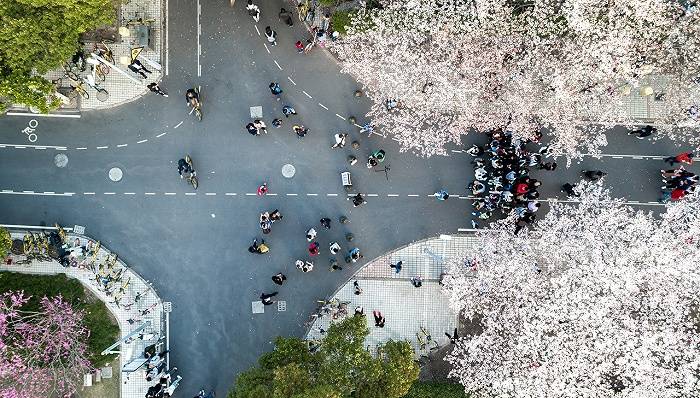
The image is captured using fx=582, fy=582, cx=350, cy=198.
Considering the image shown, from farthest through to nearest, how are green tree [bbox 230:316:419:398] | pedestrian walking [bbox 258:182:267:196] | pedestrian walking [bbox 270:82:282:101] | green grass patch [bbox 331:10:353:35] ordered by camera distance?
pedestrian walking [bbox 258:182:267:196] → pedestrian walking [bbox 270:82:282:101] → green grass patch [bbox 331:10:353:35] → green tree [bbox 230:316:419:398]

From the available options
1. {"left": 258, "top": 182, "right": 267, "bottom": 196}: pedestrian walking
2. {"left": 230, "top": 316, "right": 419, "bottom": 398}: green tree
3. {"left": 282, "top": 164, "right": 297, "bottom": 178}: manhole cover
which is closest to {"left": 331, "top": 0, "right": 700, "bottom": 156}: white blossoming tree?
{"left": 282, "top": 164, "right": 297, "bottom": 178}: manhole cover

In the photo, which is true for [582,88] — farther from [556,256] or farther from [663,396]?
[663,396]

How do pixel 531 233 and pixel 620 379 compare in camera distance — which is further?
pixel 531 233

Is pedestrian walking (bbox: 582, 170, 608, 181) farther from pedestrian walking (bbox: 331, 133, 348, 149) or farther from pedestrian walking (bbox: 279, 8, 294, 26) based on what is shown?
pedestrian walking (bbox: 279, 8, 294, 26)

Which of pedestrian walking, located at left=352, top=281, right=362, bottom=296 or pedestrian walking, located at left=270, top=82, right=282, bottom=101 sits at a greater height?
pedestrian walking, located at left=270, top=82, right=282, bottom=101

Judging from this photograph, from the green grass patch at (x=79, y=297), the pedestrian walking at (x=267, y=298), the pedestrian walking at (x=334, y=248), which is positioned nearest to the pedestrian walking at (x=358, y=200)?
the pedestrian walking at (x=334, y=248)

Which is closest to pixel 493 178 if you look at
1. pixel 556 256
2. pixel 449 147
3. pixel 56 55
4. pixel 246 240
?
pixel 449 147

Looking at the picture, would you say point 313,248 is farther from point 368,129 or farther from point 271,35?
point 271,35
